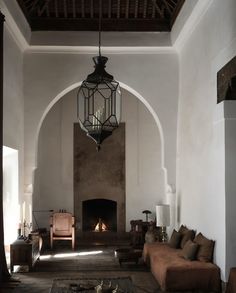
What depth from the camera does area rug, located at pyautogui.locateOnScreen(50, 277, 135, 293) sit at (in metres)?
6.02

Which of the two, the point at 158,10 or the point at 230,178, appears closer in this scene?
the point at 230,178

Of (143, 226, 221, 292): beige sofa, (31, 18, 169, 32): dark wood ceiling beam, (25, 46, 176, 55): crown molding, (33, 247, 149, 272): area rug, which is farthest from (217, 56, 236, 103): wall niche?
(33, 247, 149, 272): area rug

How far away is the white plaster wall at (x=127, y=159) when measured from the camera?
14.1 metres

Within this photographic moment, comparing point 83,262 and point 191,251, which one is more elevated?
point 191,251

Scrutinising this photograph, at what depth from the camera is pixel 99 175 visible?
1425 centimetres

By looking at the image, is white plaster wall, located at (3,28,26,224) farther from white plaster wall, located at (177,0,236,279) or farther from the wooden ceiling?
white plaster wall, located at (177,0,236,279)

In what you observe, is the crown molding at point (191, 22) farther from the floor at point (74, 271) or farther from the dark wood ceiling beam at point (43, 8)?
the floor at point (74, 271)

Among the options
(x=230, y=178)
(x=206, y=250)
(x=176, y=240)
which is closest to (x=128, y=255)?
(x=176, y=240)

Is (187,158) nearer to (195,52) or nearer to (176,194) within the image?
(176,194)

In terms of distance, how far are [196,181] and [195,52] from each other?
8.14 ft

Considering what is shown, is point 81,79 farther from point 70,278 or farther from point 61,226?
point 70,278

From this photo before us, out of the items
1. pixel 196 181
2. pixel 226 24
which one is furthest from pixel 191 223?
pixel 226 24

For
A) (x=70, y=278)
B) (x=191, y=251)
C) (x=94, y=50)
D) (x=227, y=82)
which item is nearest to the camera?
(x=227, y=82)

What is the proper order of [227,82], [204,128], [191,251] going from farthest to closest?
[204,128], [191,251], [227,82]
